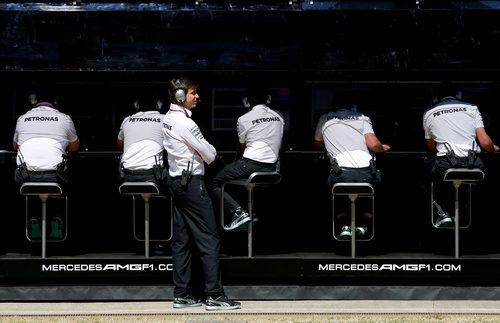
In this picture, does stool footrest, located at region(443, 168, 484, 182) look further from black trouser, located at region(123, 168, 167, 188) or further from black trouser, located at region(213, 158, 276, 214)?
black trouser, located at region(123, 168, 167, 188)

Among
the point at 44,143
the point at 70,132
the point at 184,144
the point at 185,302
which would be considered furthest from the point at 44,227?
the point at 184,144

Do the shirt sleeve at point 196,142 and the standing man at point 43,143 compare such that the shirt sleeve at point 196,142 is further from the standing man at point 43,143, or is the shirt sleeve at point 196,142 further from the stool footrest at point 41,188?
the standing man at point 43,143

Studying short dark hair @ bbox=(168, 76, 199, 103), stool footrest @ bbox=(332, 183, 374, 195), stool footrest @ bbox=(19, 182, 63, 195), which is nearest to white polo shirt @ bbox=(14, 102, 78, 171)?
stool footrest @ bbox=(19, 182, 63, 195)

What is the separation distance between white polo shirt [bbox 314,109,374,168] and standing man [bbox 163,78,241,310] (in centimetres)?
114

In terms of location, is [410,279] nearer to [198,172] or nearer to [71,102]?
[198,172]

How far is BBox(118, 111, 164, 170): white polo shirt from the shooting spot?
663 centimetres

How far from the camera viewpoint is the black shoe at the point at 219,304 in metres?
6.00

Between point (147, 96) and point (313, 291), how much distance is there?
2053mm

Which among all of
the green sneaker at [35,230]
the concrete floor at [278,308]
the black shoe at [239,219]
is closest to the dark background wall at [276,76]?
the green sneaker at [35,230]

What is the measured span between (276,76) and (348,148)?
3.53ft

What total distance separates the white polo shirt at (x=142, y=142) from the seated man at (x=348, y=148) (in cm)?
132

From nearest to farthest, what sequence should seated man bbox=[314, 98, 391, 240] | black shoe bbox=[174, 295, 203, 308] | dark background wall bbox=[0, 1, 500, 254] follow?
black shoe bbox=[174, 295, 203, 308] → seated man bbox=[314, 98, 391, 240] → dark background wall bbox=[0, 1, 500, 254]

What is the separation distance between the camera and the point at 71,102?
826cm

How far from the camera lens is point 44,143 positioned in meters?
6.64
